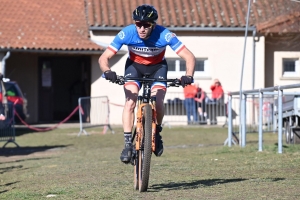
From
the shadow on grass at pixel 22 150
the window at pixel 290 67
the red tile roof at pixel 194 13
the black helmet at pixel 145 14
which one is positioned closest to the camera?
the black helmet at pixel 145 14

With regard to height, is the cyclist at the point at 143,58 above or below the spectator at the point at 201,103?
above

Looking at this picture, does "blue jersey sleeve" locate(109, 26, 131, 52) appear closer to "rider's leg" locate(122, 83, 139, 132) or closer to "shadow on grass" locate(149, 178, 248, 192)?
"rider's leg" locate(122, 83, 139, 132)

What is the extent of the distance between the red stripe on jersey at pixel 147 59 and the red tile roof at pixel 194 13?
1928 cm

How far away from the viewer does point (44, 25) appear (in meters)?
29.0

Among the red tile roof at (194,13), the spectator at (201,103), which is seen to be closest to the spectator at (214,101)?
the spectator at (201,103)

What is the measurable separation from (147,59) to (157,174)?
2.49 metres

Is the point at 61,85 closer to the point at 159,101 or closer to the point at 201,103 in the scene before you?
the point at 201,103

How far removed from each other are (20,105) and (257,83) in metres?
9.71

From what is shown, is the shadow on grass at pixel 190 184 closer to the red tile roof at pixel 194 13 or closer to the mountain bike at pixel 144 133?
the mountain bike at pixel 144 133

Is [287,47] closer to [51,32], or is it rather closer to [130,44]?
[51,32]

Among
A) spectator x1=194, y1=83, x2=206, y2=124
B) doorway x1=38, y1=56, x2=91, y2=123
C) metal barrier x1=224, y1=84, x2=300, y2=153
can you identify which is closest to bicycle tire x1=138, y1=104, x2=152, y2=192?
metal barrier x1=224, y1=84, x2=300, y2=153

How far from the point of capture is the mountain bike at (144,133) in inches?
328

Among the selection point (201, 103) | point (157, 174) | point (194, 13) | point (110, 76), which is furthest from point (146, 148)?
point (194, 13)

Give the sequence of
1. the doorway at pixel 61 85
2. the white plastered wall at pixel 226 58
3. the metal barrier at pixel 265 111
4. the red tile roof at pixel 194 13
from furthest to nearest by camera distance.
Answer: the doorway at pixel 61 85, the white plastered wall at pixel 226 58, the red tile roof at pixel 194 13, the metal barrier at pixel 265 111
